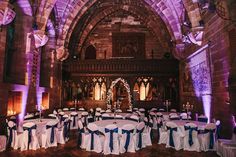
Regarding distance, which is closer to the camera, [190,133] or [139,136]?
[190,133]

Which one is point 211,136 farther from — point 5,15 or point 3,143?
point 5,15

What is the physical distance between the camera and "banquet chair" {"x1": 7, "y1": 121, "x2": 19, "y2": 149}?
6.11 metres

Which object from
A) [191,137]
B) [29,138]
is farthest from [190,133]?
[29,138]

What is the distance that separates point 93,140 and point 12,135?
8.43 ft

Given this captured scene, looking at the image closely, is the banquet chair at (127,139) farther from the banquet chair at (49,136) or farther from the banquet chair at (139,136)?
the banquet chair at (49,136)

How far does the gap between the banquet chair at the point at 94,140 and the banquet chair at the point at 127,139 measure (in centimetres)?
65

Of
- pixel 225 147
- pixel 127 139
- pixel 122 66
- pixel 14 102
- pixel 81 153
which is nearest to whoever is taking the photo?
pixel 225 147

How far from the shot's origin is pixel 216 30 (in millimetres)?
6730

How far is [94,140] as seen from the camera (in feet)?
19.7

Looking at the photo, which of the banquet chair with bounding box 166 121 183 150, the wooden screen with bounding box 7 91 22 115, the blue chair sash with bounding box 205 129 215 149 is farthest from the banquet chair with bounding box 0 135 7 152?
the blue chair sash with bounding box 205 129 215 149

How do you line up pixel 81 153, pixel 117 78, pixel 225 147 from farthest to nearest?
pixel 117 78 < pixel 81 153 < pixel 225 147

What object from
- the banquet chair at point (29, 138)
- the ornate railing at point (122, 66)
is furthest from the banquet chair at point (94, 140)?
the ornate railing at point (122, 66)

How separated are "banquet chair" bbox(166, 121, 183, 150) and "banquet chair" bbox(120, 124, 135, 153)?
51.8 inches

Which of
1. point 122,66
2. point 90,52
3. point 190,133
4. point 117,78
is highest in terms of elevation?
point 90,52
